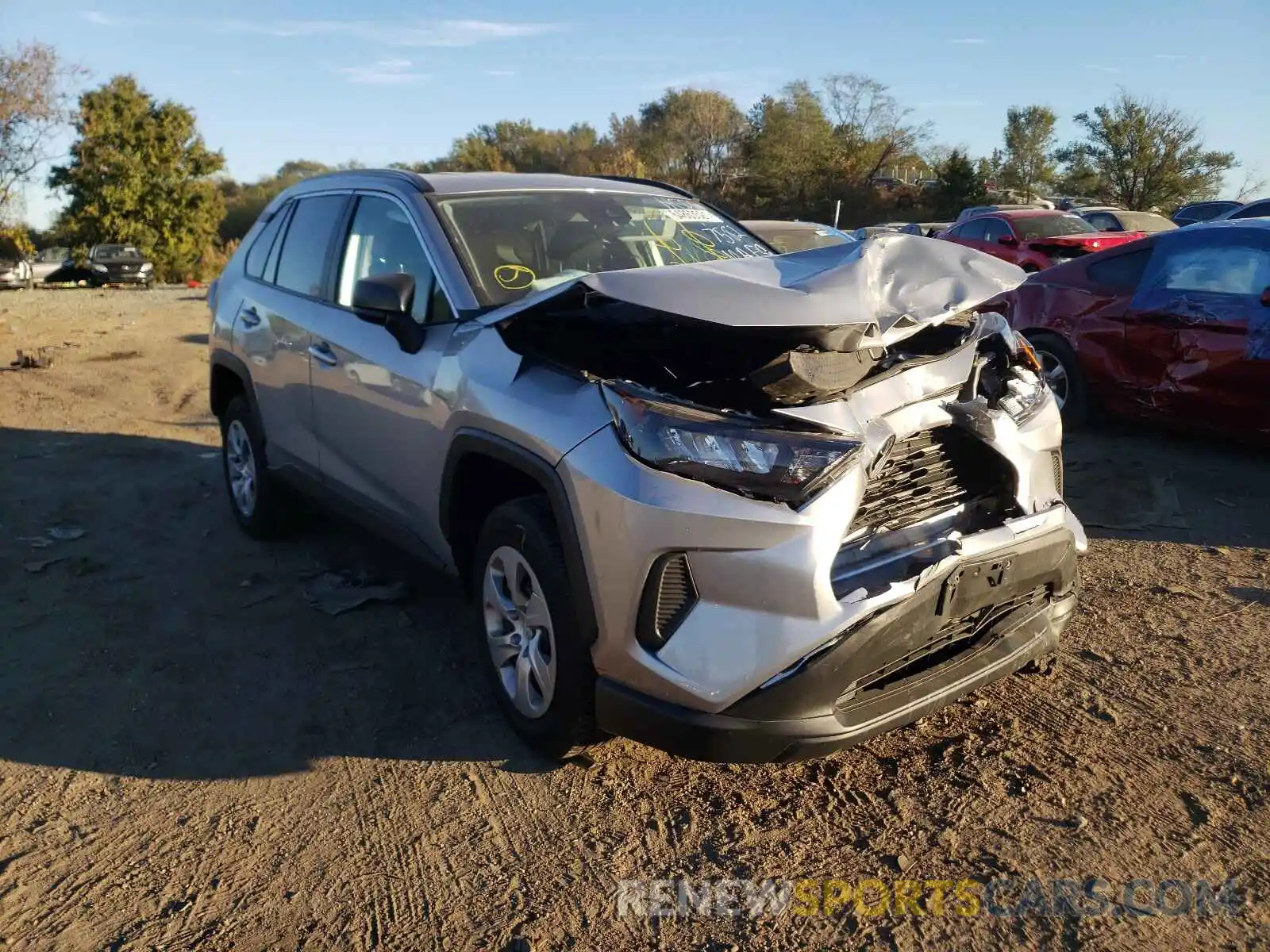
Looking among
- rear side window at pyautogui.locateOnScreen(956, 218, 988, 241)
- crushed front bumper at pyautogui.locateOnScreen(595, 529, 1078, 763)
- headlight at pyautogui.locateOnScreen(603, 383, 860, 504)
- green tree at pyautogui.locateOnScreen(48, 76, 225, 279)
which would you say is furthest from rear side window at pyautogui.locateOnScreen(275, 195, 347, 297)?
green tree at pyautogui.locateOnScreen(48, 76, 225, 279)

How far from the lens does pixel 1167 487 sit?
5816 mm

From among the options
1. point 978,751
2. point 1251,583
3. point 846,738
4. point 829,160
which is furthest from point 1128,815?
point 829,160

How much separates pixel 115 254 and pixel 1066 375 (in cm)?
3431

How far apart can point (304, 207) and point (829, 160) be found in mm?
48259

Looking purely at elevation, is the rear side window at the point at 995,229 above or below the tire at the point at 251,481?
above

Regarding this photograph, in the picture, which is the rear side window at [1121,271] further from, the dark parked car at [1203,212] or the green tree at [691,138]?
the green tree at [691,138]

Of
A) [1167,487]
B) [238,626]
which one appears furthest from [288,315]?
[1167,487]

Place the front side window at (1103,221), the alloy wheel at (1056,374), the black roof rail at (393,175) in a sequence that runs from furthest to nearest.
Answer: the front side window at (1103,221) → the alloy wheel at (1056,374) → the black roof rail at (393,175)

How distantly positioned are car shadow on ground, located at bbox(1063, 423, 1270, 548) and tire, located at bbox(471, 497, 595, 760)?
132 inches

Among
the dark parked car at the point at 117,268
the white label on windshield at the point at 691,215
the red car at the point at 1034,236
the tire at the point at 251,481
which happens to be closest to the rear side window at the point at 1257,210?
the red car at the point at 1034,236

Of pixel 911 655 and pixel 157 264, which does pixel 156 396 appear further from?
pixel 157 264

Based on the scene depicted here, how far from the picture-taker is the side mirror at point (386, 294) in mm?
3475

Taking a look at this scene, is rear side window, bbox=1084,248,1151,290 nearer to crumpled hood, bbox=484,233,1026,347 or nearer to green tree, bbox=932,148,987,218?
crumpled hood, bbox=484,233,1026,347

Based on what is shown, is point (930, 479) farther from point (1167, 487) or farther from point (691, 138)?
point (691, 138)
